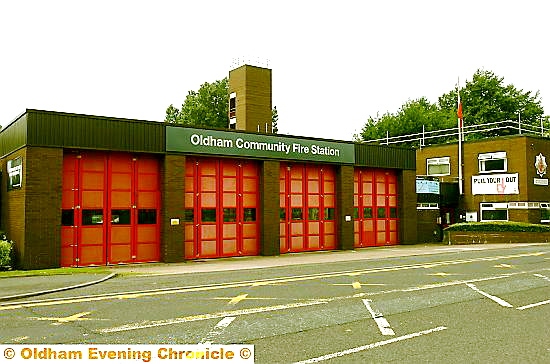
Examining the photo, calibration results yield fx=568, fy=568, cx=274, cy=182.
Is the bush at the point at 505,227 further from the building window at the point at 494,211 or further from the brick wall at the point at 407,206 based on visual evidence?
the brick wall at the point at 407,206

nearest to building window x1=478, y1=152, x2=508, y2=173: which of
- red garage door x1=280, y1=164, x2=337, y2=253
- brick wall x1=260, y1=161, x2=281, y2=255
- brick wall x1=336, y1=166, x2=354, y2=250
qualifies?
brick wall x1=336, y1=166, x2=354, y2=250

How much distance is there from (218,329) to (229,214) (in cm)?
1630

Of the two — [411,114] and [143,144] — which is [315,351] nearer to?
[143,144]

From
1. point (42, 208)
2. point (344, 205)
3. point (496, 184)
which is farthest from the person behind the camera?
point (496, 184)

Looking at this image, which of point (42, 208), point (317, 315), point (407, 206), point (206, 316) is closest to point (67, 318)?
point (206, 316)

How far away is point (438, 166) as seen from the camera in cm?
4431

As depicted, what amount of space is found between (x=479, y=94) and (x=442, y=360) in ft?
200

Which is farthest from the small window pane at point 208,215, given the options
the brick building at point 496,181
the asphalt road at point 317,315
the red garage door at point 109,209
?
the brick building at point 496,181

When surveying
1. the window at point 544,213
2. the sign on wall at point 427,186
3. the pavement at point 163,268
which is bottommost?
the pavement at point 163,268

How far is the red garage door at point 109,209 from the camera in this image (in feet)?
69.6

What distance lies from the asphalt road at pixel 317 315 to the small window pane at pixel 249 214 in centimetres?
839

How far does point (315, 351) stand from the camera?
7.91 meters

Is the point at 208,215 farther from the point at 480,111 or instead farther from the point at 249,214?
the point at 480,111

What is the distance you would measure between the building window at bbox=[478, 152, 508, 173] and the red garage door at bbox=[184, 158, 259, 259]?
21.0m
